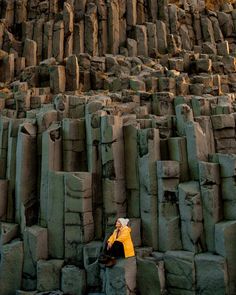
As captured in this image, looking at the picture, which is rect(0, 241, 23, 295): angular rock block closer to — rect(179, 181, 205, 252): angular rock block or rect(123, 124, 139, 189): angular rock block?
rect(123, 124, 139, 189): angular rock block

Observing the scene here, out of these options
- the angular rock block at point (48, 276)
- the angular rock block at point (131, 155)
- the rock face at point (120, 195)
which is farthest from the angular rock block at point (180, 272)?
the angular rock block at point (48, 276)

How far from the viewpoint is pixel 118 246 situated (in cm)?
831

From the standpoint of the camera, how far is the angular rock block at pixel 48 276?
9.42m

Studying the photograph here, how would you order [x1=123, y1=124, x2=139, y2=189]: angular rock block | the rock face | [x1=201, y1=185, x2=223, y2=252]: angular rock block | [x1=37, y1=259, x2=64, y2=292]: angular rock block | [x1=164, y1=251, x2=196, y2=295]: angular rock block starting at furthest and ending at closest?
[x1=123, y1=124, x2=139, y2=189]: angular rock block → [x1=37, y1=259, x2=64, y2=292]: angular rock block → [x1=201, y1=185, x2=223, y2=252]: angular rock block → the rock face → [x1=164, y1=251, x2=196, y2=295]: angular rock block

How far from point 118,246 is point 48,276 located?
2.58 metres

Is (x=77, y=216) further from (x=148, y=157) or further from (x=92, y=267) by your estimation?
(x=148, y=157)

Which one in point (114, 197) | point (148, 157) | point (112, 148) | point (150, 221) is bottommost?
point (150, 221)

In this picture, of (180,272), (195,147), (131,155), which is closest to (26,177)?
(131,155)

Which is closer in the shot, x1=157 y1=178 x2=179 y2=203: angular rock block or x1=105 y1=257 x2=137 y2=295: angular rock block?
x1=105 y1=257 x2=137 y2=295: angular rock block

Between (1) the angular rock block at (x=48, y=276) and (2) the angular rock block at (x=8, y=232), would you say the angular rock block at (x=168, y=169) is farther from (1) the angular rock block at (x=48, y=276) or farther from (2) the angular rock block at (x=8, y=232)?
(2) the angular rock block at (x=8, y=232)

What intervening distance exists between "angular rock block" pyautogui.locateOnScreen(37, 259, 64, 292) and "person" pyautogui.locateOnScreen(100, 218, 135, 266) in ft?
6.21

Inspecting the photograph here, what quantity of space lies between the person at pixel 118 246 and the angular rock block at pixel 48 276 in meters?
1.89

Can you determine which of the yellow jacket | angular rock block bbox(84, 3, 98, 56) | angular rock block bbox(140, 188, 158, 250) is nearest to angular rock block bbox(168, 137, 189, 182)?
angular rock block bbox(140, 188, 158, 250)

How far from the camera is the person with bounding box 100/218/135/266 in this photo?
8258 millimetres
